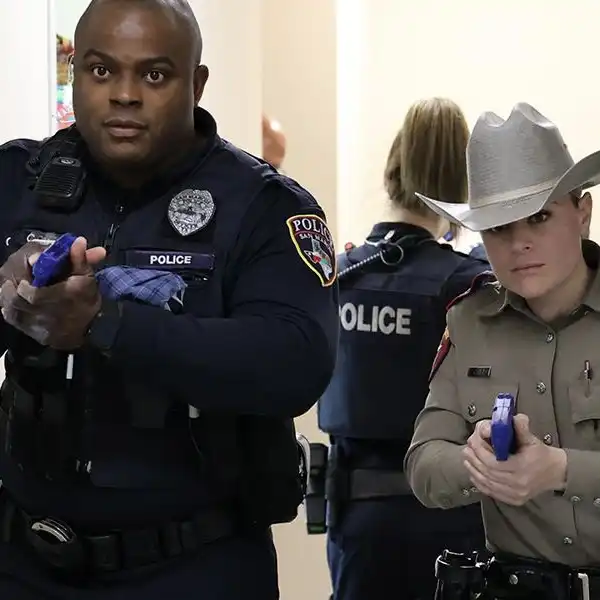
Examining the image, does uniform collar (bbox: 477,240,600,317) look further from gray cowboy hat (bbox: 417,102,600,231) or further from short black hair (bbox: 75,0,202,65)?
short black hair (bbox: 75,0,202,65)

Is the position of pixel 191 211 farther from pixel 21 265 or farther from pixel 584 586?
pixel 584 586

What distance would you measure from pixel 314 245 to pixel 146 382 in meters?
0.25

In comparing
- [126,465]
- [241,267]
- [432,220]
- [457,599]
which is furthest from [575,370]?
[432,220]

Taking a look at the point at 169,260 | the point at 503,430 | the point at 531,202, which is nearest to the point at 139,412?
the point at 169,260

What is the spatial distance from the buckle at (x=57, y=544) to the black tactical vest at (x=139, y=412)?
0.05 meters

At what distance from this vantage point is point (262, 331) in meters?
1.09

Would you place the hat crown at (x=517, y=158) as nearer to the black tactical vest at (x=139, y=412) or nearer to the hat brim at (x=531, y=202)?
the hat brim at (x=531, y=202)

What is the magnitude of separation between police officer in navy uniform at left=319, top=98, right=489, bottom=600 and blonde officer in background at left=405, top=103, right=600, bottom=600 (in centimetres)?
61

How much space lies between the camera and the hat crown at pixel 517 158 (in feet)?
4.03

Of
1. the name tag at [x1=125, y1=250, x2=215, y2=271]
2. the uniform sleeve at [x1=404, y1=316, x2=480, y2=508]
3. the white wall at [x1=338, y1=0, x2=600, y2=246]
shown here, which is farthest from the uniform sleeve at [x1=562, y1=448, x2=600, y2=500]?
the white wall at [x1=338, y1=0, x2=600, y2=246]

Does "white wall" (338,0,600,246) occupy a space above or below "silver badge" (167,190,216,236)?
above

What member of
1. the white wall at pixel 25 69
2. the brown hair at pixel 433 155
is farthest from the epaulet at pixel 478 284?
the white wall at pixel 25 69

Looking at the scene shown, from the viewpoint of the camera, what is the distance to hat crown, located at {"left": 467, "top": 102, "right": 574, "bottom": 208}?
4.03 ft

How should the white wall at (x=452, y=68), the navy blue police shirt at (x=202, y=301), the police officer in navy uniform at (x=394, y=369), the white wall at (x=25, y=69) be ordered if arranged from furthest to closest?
the white wall at (x=452, y=68) → the police officer in navy uniform at (x=394, y=369) → the white wall at (x=25, y=69) → the navy blue police shirt at (x=202, y=301)
